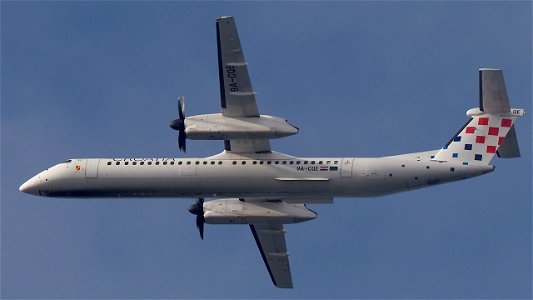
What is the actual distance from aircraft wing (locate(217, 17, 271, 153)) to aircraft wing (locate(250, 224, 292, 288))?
342 inches

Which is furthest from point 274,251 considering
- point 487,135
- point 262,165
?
point 487,135

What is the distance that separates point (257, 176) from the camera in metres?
71.0

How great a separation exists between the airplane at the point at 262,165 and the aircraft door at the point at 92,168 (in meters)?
0.05

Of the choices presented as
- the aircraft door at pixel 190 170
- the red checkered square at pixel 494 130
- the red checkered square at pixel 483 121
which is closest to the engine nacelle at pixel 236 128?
the aircraft door at pixel 190 170

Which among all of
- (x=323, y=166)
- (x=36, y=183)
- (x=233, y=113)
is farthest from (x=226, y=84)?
(x=36, y=183)

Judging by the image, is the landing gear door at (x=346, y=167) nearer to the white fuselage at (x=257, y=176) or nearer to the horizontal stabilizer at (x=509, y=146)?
the white fuselage at (x=257, y=176)

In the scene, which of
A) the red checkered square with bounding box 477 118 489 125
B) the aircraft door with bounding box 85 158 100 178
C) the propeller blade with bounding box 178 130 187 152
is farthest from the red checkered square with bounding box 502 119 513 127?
the aircraft door with bounding box 85 158 100 178

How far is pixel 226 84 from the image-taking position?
229ft

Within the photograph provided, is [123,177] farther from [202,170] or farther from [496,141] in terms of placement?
[496,141]

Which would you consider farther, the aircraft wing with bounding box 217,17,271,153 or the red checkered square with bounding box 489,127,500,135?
the red checkered square with bounding box 489,127,500,135

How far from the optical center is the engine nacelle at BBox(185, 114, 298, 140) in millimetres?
69812

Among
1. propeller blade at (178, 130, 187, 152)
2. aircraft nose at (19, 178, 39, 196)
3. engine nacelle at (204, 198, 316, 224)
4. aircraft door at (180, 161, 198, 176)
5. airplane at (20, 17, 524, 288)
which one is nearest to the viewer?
airplane at (20, 17, 524, 288)

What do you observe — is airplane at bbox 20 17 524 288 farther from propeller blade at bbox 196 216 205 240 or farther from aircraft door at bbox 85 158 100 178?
propeller blade at bbox 196 216 205 240

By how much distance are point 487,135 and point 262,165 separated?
11292mm
